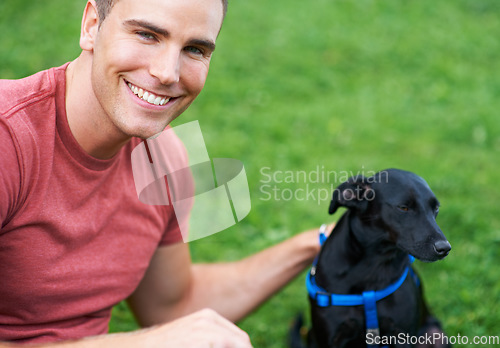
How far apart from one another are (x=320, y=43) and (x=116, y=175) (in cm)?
543

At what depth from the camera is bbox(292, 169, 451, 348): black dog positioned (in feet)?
8.14

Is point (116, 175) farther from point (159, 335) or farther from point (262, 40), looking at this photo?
point (262, 40)

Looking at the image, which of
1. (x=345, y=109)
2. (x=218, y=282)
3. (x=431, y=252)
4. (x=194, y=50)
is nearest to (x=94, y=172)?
(x=194, y=50)

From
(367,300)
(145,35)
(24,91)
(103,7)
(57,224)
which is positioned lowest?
(367,300)

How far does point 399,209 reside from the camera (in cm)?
247

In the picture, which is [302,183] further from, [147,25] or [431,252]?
[147,25]

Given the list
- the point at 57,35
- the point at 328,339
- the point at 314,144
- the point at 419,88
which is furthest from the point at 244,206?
the point at 57,35

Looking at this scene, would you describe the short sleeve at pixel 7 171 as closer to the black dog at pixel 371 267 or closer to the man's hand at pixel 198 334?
the man's hand at pixel 198 334

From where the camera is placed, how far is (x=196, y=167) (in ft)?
12.8

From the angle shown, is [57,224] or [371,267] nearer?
[57,224]

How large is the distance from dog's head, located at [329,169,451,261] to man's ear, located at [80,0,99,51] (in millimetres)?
1234

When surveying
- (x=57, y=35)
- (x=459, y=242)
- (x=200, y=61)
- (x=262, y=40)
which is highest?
(x=200, y=61)

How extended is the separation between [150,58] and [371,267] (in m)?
1.35

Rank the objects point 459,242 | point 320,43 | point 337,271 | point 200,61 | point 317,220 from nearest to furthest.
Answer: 1. point 200,61
2. point 337,271
3. point 459,242
4. point 317,220
5. point 320,43
